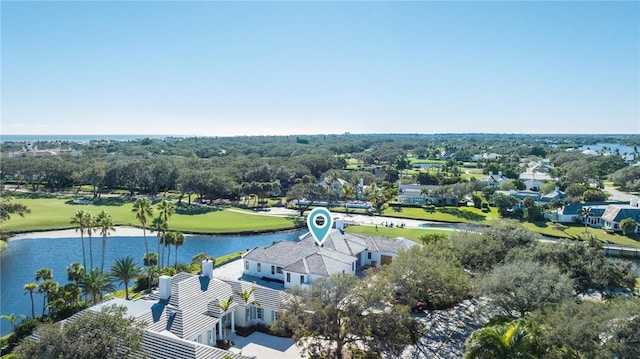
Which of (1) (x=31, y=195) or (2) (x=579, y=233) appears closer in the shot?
(2) (x=579, y=233)

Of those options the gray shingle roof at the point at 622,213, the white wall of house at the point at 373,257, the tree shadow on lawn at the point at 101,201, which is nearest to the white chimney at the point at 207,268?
the white wall of house at the point at 373,257

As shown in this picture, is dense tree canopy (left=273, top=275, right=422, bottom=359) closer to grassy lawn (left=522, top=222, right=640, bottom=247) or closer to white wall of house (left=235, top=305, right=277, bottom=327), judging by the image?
white wall of house (left=235, top=305, right=277, bottom=327)

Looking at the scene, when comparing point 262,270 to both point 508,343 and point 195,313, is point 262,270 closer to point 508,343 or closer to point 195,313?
point 195,313

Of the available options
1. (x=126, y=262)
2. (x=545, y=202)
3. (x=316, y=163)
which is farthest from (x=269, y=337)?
(x=316, y=163)

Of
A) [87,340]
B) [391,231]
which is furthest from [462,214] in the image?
[87,340]

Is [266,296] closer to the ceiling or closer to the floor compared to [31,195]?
closer to the ceiling

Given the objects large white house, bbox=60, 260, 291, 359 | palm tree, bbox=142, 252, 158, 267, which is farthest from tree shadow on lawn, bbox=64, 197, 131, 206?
large white house, bbox=60, 260, 291, 359
